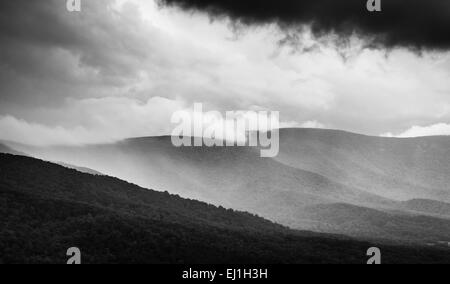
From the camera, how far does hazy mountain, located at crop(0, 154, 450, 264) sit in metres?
64.2

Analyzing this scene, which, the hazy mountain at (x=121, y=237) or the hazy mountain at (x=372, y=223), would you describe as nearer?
the hazy mountain at (x=121, y=237)

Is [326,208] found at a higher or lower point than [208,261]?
higher

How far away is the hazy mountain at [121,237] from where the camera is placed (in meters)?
64.2

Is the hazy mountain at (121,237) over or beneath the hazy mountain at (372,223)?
beneath

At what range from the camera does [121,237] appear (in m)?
70.2

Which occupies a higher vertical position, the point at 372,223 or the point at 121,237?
the point at 372,223

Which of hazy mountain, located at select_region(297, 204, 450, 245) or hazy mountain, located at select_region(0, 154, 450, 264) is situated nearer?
hazy mountain, located at select_region(0, 154, 450, 264)

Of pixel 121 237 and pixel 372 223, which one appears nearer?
pixel 121 237

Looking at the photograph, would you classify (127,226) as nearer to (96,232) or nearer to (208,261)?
(96,232)

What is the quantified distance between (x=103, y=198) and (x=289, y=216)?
104 m

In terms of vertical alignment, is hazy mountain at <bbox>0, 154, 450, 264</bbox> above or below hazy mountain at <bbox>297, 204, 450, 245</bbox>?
below
